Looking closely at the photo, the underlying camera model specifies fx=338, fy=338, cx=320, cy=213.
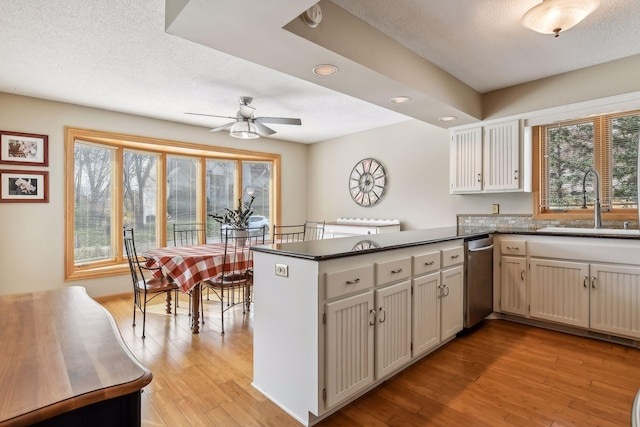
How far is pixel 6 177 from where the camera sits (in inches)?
144

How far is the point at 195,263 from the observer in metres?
3.01

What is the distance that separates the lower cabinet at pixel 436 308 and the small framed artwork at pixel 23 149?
426 cm

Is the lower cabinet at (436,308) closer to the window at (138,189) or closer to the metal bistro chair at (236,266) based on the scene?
the metal bistro chair at (236,266)

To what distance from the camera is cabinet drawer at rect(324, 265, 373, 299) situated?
1.78m

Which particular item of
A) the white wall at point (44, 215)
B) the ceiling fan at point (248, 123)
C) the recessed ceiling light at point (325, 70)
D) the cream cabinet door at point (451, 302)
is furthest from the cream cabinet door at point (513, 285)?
the white wall at point (44, 215)

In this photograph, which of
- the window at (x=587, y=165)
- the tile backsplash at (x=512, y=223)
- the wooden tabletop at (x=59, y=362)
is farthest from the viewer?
the tile backsplash at (x=512, y=223)

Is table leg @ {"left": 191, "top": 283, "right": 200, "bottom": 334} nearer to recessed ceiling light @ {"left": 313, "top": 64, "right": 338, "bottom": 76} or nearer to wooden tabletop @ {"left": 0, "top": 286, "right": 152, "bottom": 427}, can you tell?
wooden tabletop @ {"left": 0, "top": 286, "right": 152, "bottom": 427}

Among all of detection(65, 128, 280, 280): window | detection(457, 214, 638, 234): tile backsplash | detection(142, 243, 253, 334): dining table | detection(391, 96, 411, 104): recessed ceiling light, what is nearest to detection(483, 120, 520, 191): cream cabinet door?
detection(457, 214, 638, 234): tile backsplash

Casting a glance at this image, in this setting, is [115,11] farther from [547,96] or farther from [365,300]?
[547,96]

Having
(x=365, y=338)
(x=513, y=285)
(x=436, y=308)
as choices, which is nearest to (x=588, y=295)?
(x=513, y=285)

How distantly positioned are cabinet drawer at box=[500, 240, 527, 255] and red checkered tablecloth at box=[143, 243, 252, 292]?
249cm

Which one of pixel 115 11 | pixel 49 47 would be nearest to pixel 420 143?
pixel 115 11

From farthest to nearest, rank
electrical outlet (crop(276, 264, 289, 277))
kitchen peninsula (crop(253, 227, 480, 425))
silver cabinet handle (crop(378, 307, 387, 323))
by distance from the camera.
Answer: silver cabinet handle (crop(378, 307, 387, 323)) < electrical outlet (crop(276, 264, 289, 277)) < kitchen peninsula (crop(253, 227, 480, 425))

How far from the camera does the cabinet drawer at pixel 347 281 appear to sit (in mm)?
1780
